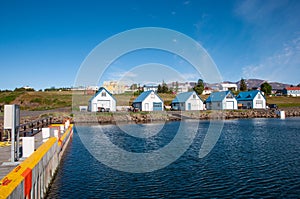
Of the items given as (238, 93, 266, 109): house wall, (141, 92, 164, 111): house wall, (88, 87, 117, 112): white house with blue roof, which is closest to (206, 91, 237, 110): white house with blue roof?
(238, 93, 266, 109): house wall

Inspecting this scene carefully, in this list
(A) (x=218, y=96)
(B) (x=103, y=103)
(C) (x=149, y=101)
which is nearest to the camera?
(B) (x=103, y=103)

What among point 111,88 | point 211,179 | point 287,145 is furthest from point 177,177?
point 111,88

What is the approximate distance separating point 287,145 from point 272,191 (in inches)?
515

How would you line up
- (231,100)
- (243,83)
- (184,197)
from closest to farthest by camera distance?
(184,197)
(231,100)
(243,83)

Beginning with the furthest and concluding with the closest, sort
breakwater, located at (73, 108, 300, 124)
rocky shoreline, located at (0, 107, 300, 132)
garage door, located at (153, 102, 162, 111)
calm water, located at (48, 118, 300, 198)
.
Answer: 1. garage door, located at (153, 102, 162, 111)
2. breakwater, located at (73, 108, 300, 124)
3. rocky shoreline, located at (0, 107, 300, 132)
4. calm water, located at (48, 118, 300, 198)

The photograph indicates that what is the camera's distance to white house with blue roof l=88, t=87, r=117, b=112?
58531mm

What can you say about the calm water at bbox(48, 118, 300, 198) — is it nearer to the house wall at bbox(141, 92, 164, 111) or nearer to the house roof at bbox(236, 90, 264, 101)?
the house wall at bbox(141, 92, 164, 111)

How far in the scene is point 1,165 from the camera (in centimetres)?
1162

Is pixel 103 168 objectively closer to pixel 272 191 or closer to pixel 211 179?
pixel 211 179

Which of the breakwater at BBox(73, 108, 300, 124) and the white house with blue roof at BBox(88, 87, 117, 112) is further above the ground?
the white house with blue roof at BBox(88, 87, 117, 112)

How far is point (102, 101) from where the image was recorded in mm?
59438

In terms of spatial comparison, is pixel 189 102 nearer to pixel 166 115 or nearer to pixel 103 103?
pixel 166 115

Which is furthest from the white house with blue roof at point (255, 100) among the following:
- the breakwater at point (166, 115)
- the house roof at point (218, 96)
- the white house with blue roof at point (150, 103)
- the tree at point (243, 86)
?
the tree at point (243, 86)

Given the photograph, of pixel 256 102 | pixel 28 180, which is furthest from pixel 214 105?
pixel 28 180
